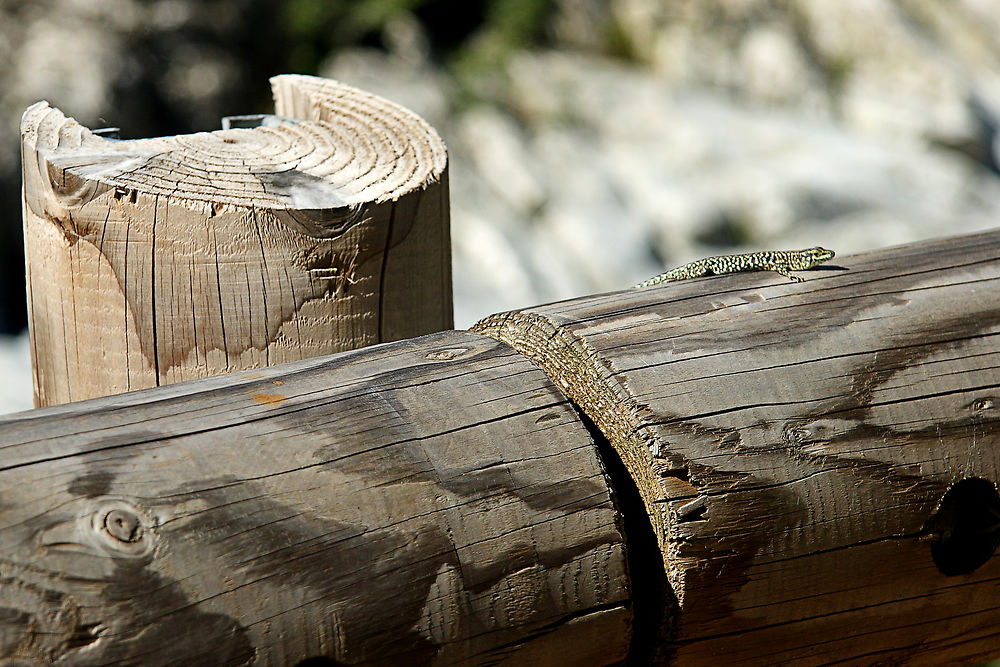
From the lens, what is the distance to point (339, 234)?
5.48 ft

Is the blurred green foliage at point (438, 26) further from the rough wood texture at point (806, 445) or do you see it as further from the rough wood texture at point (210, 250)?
the rough wood texture at point (806, 445)

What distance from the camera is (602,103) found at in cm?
988

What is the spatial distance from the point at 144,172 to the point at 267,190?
195 mm

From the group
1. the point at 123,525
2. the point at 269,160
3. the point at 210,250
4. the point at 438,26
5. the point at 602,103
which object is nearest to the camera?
the point at 123,525

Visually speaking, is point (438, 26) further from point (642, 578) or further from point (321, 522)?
point (321, 522)

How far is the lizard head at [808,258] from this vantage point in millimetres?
1850

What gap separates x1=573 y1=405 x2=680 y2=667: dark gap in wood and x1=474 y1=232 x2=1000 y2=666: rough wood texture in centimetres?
3

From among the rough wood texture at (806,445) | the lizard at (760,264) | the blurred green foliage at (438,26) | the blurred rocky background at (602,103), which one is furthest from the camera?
the blurred green foliage at (438,26)

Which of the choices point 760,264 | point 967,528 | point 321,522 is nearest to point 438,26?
point 760,264

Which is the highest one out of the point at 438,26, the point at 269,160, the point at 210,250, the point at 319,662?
the point at 438,26

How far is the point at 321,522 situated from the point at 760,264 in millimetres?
1217

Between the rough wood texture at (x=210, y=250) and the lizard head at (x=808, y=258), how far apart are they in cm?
67

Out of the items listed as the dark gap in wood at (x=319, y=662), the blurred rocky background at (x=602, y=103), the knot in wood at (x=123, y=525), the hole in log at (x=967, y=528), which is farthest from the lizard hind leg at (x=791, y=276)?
the blurred rocky background at (x=602, y=103)

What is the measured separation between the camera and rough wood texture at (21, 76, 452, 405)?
1.62 meters
